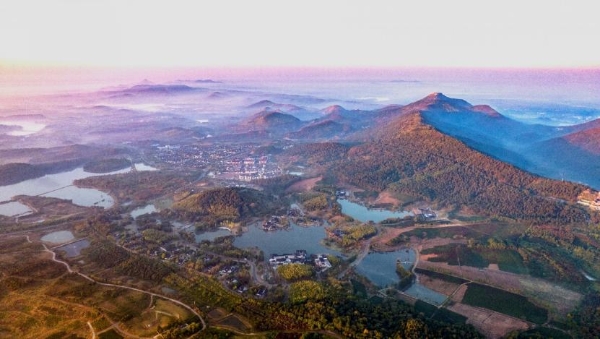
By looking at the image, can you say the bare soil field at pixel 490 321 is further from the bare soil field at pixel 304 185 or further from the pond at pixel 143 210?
the pond at pixel 143 210

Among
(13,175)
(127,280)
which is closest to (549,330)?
(127,280)

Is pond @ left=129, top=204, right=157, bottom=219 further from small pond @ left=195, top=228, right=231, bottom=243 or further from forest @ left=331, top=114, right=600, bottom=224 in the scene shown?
forest @ left=331, top=114, right=600, bottom=224

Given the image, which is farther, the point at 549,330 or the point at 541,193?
Answer: the point at 541,193

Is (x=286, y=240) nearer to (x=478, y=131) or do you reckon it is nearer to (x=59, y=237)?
(x=59, y=237)

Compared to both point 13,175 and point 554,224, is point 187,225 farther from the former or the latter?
point 554,224

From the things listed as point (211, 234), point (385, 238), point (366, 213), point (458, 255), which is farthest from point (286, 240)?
point (458, 255)

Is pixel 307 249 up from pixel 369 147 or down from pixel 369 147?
down
